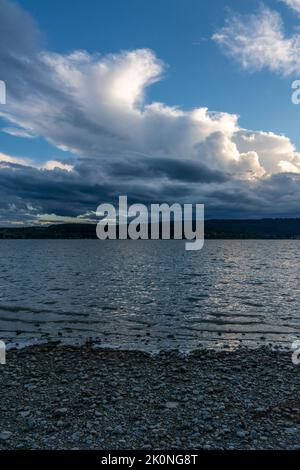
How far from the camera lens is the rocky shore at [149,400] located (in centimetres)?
1066

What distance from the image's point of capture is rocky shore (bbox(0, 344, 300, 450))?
10664 mm

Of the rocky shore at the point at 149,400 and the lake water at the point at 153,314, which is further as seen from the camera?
the lake water at the point at 153,314

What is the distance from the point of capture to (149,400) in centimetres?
1359

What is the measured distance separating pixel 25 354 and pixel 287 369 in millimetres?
14936
